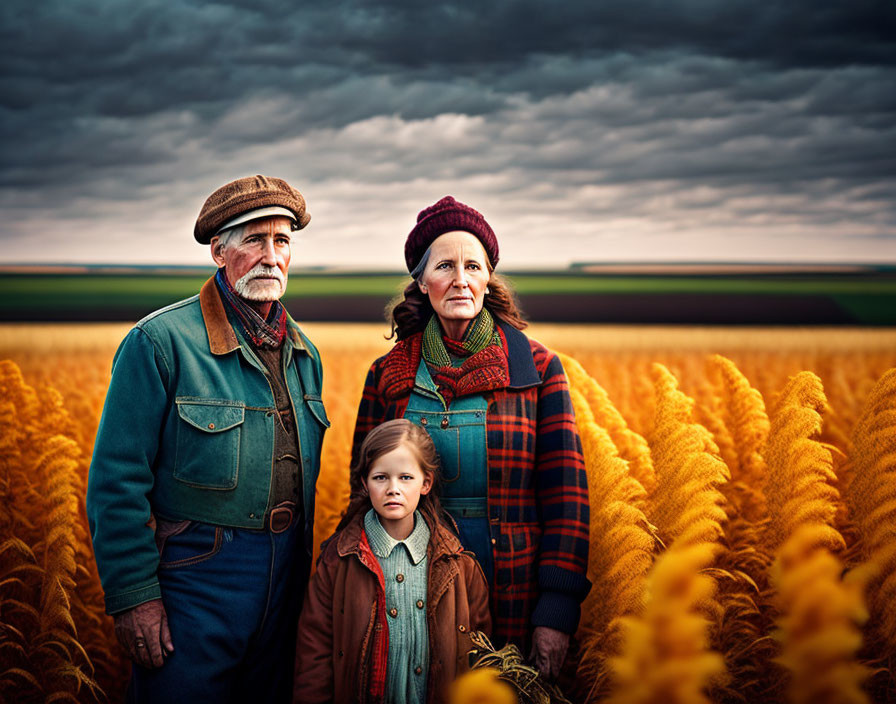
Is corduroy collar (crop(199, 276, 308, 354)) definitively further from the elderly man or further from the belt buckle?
the belt buckle

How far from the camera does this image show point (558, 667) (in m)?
3.04

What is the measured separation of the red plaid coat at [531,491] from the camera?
3107 mm

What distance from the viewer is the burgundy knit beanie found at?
129 inches

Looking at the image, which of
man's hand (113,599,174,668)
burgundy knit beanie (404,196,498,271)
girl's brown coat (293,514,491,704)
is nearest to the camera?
girl's brown coat (293,514,491,704)

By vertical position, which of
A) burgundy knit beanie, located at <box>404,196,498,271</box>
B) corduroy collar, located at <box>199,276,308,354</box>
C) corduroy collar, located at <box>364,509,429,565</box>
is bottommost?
corduroy collar, located at <box>364,509,429,565</box>

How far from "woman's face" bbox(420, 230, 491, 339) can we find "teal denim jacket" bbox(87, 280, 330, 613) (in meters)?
0.92

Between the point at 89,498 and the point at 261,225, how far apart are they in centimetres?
146

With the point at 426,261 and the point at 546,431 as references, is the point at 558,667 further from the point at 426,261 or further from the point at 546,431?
the point at 426,261

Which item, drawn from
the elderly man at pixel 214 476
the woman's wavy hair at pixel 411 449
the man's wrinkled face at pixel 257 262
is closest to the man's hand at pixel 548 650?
the woman's wavy hair at pixel 411 449

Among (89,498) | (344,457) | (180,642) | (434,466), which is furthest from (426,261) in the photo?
(344,457)

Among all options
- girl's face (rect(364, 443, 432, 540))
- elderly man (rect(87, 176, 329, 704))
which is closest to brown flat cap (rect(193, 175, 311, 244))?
elderly man (rect(87, 176, 329, 704))

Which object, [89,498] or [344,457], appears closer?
[89,498]

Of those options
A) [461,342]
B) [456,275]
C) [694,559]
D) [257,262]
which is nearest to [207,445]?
[257,262]

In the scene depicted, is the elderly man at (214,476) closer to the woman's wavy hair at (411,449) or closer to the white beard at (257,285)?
the white beard at (257,285)
